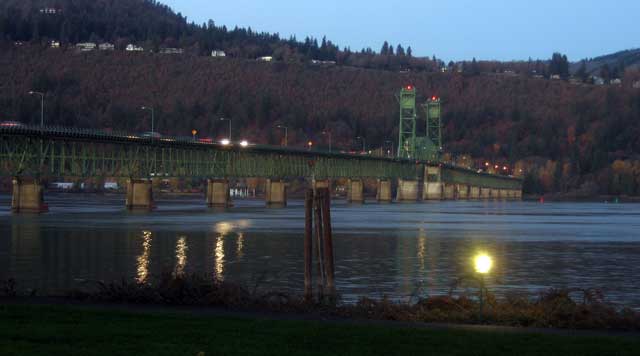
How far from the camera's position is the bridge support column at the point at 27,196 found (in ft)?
439

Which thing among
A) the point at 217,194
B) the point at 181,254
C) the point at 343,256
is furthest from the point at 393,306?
the point at 217,194

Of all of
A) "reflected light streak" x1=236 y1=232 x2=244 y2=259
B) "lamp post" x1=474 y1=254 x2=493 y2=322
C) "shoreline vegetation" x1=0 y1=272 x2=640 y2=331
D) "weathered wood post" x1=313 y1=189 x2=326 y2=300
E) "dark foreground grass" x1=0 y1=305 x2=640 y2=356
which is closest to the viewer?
"dark foreground grass" x1=0 y1=305 x2=640 y2=356

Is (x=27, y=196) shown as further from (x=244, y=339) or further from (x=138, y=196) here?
(x=244, y=339)

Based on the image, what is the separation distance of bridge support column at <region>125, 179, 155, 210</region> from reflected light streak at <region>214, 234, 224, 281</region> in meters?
73.1

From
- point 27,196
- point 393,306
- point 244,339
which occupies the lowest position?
point 244,339

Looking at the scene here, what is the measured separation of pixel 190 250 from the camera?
225ft

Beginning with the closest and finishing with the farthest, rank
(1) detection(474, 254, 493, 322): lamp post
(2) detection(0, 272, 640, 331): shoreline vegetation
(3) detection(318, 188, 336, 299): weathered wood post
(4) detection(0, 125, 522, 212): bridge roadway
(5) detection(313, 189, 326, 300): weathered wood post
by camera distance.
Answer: (2) detection(0, 272, 640, 331): shoreline vegetation → (3) detection(318, 188, 336, 299): weathered wood post → (5) detection(313, 189, 326, 300): weathered wood post → (1) detection(474, 254, 493, 322): lamp post → (4) detection(0, 125, 522, 212): bridge roadway

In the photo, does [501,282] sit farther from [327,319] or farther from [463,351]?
[463,351]

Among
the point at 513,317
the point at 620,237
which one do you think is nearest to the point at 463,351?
the point at 513,317

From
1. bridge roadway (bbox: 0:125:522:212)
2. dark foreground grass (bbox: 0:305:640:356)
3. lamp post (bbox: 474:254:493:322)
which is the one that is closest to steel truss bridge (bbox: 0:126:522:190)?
bridge roadway (bbox: 0:125:522:212)

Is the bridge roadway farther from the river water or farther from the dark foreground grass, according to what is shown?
the dark foreground grass

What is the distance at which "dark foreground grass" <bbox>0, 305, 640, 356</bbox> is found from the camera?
2255 cm

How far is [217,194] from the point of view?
184250mm

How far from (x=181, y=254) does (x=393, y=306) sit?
37288 millimetres
